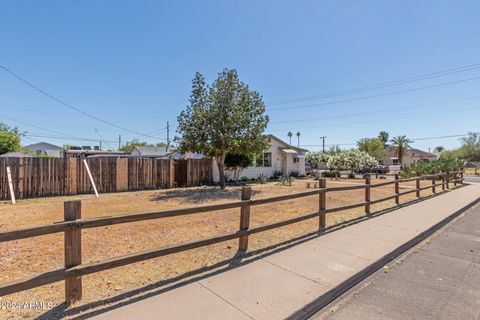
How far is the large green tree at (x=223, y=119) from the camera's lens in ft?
47.6

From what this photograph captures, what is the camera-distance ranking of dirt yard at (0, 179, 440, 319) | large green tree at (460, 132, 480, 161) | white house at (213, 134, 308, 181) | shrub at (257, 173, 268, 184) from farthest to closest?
large green tree at (460, 132, 480, 161) < white house at (213, 134, 308, 181) < shrub at (257, 173, 268, 184) < dirt yard at (0, 179, 440, 319)

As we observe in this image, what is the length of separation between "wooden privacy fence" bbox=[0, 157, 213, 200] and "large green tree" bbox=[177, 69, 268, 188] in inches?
83.9

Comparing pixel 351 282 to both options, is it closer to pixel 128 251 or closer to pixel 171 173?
pixel 128 251

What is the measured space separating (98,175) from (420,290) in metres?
13.9

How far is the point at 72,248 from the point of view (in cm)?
290

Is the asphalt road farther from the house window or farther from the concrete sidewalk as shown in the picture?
the house window

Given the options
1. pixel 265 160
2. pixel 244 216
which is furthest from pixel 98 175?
pixel 265 160

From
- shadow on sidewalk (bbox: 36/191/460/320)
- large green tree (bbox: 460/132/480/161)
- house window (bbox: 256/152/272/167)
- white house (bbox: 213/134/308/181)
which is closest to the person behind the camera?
shadow on sidewalk (bbox: 36/191/460/320)

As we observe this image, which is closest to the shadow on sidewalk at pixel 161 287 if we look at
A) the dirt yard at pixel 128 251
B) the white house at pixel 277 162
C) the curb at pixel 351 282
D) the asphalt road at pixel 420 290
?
the dirt yard at pixel 128 251

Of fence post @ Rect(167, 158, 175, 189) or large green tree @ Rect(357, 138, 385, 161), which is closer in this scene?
fence post @ Rect(167, 158, 175, 189)

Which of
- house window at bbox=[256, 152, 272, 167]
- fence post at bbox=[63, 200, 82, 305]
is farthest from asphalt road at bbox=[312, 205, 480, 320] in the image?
house window at bbox=[256, 152, 272, 167]

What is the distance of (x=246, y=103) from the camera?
15.1 meters

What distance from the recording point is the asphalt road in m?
2.98

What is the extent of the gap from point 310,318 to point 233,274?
1.18 metres
